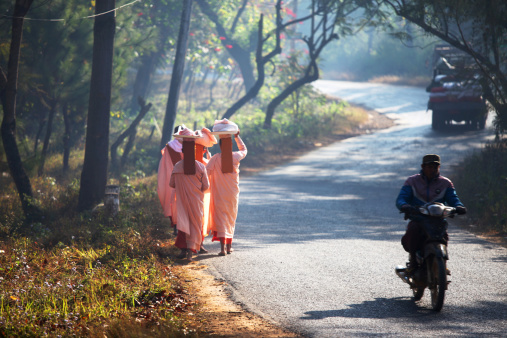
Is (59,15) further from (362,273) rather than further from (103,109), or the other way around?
(362,273)

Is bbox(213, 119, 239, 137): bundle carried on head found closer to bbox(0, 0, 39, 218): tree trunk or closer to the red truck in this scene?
bbox(0, 0, 39, 218): tree trunk

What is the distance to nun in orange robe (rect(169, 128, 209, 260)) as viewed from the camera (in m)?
8.75

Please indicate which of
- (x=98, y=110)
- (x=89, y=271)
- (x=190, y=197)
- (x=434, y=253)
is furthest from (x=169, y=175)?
A: (x=434, y=253)

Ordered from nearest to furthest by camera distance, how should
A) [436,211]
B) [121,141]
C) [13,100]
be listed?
[436,211] < [13,100] < [121,141]

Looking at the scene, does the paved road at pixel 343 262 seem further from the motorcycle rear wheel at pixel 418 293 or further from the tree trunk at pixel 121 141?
the tree trunk at pixel 121 141

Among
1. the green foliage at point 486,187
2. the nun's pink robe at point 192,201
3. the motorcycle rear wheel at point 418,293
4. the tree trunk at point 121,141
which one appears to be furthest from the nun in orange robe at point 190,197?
the tree trunk at point 121,141

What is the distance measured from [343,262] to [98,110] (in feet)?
21.3

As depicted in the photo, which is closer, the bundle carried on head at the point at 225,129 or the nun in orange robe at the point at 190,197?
the nun in orange robe at the point at 190,197

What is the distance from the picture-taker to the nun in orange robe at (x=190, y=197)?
8.75 meters

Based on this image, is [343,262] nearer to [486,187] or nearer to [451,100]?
[486,187]

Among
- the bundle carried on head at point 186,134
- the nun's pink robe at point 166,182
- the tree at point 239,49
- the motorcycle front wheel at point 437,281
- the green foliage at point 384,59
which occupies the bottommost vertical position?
the motorcycle front wheel at point 437,281

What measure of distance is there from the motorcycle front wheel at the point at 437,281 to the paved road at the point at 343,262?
0.45 feet

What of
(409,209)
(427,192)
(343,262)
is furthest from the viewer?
(343,262)

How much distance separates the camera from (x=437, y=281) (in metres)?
6.11
